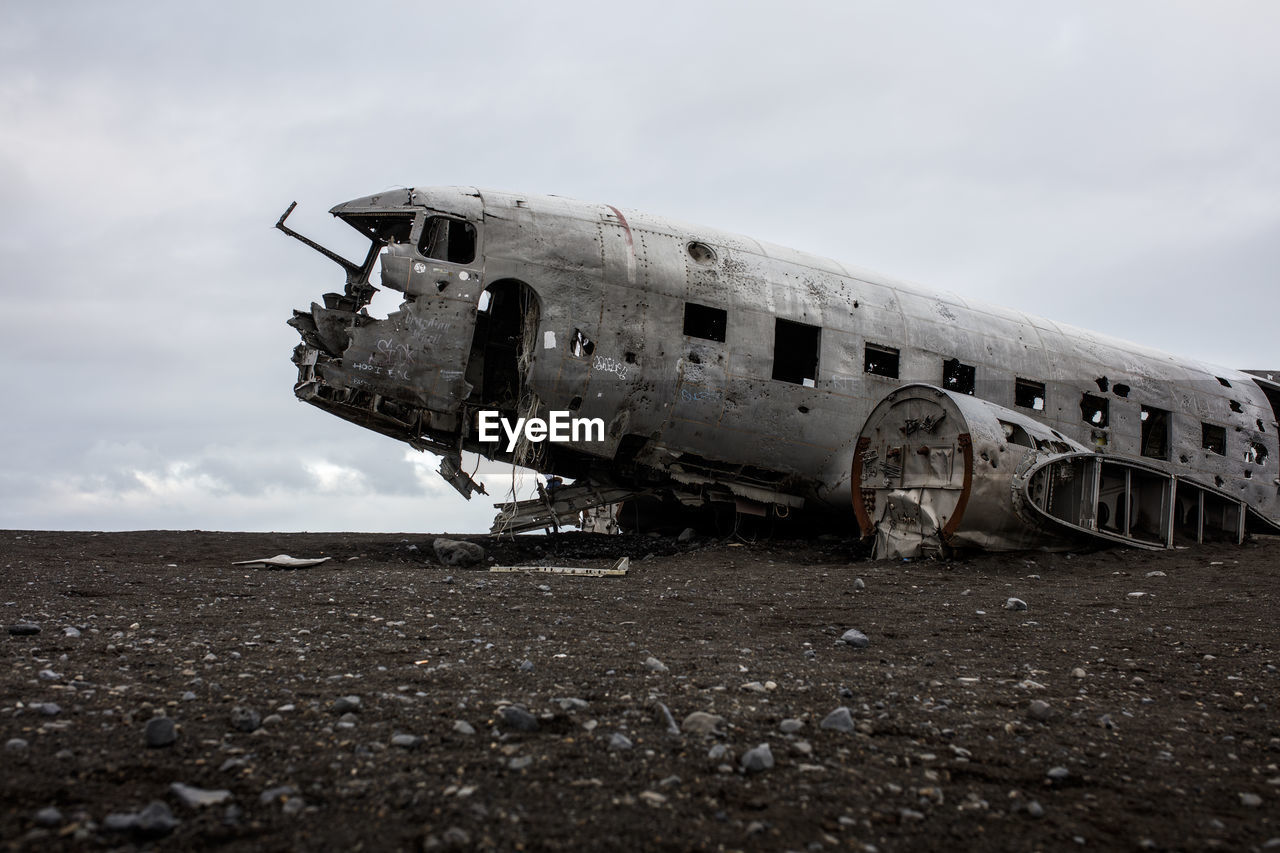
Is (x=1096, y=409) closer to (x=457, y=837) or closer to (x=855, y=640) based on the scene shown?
(x=855, y=640)

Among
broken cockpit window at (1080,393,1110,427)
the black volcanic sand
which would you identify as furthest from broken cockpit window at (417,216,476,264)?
broken cockpit window at (1080,393,1110,427)

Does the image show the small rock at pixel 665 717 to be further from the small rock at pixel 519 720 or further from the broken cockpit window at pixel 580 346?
the broken cockpit window at pixel 580 346

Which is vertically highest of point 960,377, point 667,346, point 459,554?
point 960,377

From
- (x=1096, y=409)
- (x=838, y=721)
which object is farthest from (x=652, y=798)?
(x=1096, y=409)

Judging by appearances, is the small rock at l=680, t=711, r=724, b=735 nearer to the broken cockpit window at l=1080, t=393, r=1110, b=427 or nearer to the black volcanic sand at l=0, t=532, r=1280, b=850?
the black volcanic sand at l=0, t=532, r=1280, b=850

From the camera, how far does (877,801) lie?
285 cm

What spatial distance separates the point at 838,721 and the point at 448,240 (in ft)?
28.4

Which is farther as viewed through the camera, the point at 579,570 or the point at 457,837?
the point at 579,570

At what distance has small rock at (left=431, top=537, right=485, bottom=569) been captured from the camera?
10.6 m

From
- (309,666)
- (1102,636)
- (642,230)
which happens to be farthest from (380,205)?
(1102,636)

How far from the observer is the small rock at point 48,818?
2.36m

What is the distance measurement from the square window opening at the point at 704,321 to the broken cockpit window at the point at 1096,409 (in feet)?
23.9

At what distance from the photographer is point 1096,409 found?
1490 centimetres

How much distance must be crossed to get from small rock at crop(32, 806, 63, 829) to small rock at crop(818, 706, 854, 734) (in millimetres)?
2748
